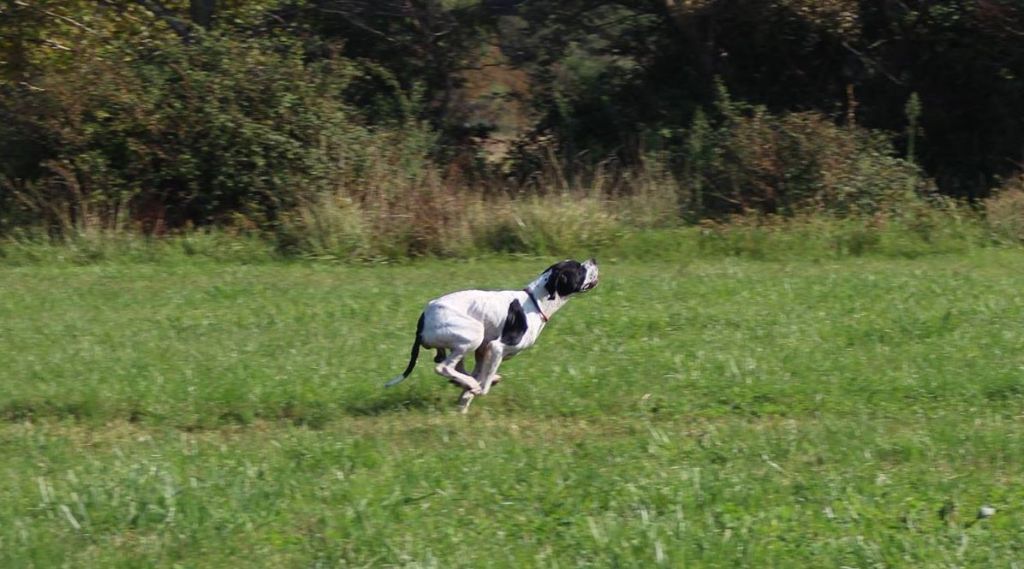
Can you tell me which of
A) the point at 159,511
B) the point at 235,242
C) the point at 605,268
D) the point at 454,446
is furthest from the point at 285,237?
the point at 159,511

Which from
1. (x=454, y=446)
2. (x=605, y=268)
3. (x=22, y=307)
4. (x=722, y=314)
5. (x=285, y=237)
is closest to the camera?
(x=454, y=446)

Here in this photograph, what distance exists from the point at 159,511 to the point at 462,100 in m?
16.3

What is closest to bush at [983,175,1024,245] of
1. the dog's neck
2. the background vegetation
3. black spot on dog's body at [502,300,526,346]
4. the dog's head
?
the background vegetation

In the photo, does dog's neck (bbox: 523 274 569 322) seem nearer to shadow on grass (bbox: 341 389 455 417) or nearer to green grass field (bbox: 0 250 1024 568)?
green grass field (bbox: 0 250 1024 568)

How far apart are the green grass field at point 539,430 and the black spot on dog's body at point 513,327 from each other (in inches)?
18.3

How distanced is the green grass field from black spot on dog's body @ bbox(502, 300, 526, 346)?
18.3 inches

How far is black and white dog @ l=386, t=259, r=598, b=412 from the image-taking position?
7.91 meters

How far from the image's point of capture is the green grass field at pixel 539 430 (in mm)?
5738

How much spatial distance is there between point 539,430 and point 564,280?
94 centimetres

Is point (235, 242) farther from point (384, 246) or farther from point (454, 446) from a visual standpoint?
point (454, 446)

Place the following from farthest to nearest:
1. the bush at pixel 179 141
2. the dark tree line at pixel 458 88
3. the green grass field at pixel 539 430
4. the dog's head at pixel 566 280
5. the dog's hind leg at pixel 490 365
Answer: the dark tree line at pixel 458 88, the bush at pixel 179 141, the dog's head at pixel 566 280, the dog's hind leg at pixel 490 365, the green grass field at pixel 539 430

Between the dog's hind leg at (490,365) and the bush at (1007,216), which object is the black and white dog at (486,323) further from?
the bush at (1007,216)

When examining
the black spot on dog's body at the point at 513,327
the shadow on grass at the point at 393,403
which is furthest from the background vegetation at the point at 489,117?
the black spot on dog's body at the point at 513,327

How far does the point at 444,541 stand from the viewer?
18.9ft
